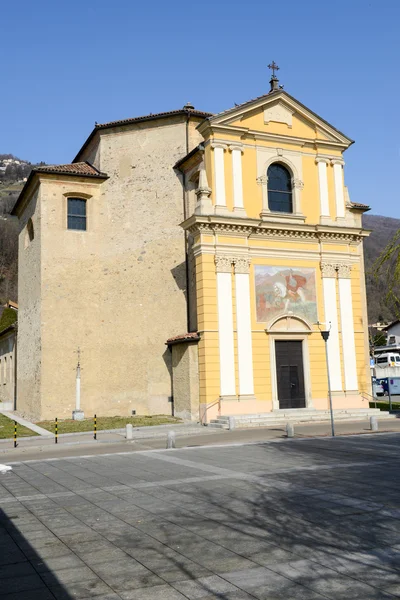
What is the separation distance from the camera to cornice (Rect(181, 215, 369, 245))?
89.3 feet

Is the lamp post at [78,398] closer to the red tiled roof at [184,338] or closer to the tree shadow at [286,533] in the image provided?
the red tiled roof at [184,338]

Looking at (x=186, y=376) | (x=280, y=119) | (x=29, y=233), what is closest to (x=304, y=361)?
(x=186, y=376)

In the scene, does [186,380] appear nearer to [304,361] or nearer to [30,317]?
[304,361]

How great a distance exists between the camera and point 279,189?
30.3 metres

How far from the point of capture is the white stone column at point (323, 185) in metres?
30.6

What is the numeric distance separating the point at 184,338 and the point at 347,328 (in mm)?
8912

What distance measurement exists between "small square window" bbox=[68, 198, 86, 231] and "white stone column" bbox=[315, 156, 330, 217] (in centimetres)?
1282

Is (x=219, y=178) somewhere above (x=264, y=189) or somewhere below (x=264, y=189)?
above

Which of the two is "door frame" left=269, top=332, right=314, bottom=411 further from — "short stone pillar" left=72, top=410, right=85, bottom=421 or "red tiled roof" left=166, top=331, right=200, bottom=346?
"short stone pillar" left=72, top=410, right=85, bottom=421

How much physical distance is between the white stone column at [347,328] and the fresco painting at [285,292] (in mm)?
1722

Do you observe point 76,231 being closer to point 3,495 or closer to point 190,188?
point 190,188

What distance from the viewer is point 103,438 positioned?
21531mm

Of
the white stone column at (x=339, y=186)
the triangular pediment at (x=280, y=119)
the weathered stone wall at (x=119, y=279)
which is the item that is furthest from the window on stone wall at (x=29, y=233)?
the white stone column at (x=339, y=186)

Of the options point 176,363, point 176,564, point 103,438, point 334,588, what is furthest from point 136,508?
point 176,363
